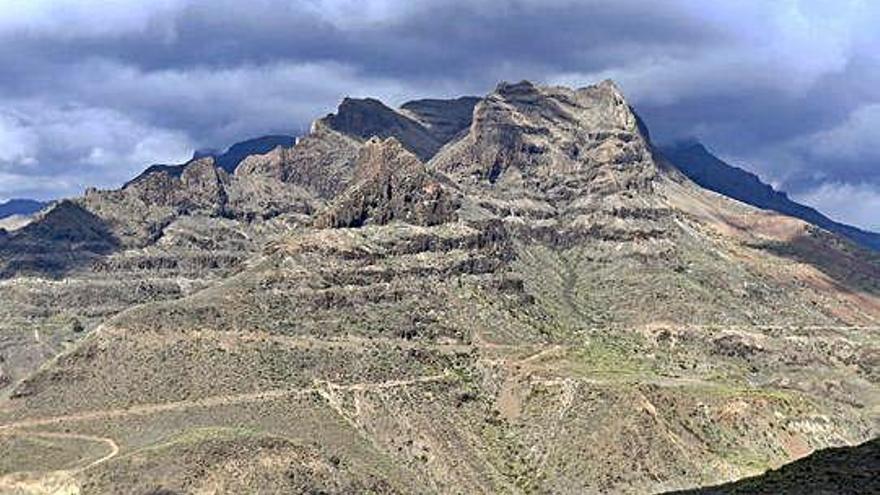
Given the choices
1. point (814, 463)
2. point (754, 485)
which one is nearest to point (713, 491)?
point (754, 485)

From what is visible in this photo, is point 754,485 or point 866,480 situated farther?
point 754,485

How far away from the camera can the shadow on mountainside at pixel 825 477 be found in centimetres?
11494

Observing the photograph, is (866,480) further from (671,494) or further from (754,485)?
(671,494)

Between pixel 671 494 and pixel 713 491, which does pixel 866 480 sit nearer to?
pixel 713 491

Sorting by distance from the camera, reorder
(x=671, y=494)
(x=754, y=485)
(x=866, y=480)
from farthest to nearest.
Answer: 1. (x=671, y=494)
2. (x=754, y=485)
3. (x=866, y=480)

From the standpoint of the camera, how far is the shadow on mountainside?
115 metres

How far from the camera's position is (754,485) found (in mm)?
123875

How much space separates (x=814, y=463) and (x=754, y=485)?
824cm

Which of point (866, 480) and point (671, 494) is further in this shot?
point (671, 494)

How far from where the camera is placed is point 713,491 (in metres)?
123

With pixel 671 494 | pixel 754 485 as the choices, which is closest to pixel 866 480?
pixel 754 485

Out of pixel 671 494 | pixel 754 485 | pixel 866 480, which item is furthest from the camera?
pixel 671 494

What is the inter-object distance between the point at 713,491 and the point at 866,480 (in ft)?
48.1

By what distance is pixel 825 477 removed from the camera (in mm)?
119625
